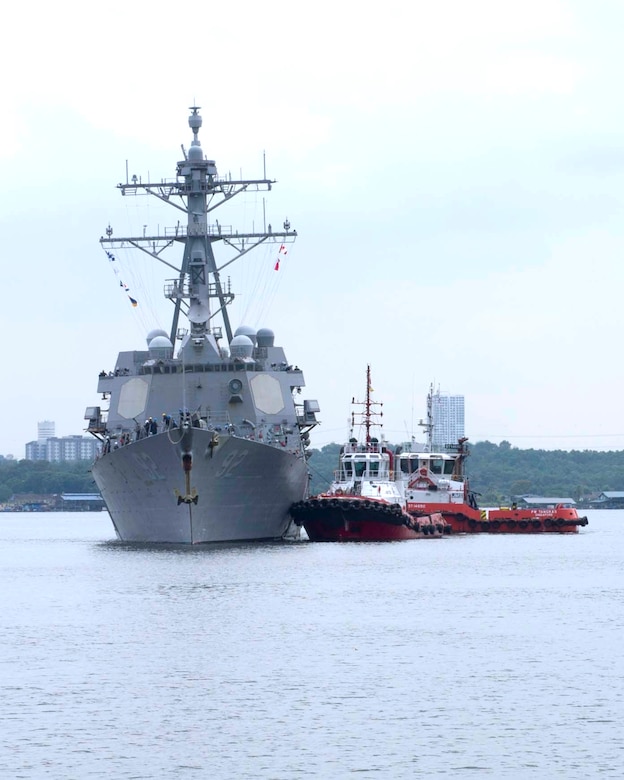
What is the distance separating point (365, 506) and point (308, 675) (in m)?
36.5

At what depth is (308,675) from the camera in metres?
28.1

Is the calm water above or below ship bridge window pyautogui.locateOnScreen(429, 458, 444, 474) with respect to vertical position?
below

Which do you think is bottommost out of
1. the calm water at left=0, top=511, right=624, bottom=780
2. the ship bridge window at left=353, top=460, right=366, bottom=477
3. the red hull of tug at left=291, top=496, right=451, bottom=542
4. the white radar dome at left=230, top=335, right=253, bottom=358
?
the calm water at left=0, top=511, right=624, bottom=780

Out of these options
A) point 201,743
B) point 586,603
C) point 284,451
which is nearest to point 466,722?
point 201,743

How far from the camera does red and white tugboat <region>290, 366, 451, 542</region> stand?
211ft

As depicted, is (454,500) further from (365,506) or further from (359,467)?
(365,506)

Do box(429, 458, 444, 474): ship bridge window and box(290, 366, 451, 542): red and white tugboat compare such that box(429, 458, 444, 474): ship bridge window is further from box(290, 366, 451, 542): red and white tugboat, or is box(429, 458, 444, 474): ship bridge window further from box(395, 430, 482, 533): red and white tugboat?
box(290, 366, 451, 542): red and white tugboat

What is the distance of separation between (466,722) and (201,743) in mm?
4105

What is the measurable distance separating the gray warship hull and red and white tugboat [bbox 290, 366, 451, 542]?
2.18m

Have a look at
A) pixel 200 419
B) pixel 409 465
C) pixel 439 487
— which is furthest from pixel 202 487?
pixel 409 465

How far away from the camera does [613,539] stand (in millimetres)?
88812

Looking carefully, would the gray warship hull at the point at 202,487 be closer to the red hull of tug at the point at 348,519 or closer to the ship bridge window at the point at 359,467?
the red hull of tug at the point at 348,519

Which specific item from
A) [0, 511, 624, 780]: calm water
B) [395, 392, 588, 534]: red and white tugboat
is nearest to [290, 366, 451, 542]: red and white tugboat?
[395, 392, 588, 534]: red and white tugboat

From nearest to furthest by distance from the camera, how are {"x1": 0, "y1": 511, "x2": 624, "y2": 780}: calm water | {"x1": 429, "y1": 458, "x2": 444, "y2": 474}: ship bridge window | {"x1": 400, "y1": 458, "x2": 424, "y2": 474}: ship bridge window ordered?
{"x1": 0, "y1": 511, "x2": 624, "y2": 780}: calm water < {"x1": 400, "y1": 458, "x2": 424, "y2": 474}: ship bridge window < {"x1": 429, "y1": 458, "x2": 444, "y2": 474}: ship bridge window
